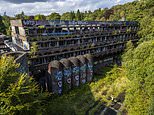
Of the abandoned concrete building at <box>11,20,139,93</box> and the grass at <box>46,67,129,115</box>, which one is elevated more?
the abandoned concrete building at <box>11,20,139,93</box>

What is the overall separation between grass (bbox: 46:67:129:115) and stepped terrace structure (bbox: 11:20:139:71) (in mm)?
10360

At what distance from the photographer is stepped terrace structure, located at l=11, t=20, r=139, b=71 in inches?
1921

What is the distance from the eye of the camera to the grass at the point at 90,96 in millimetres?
38781

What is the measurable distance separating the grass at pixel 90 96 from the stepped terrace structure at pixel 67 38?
408 inches

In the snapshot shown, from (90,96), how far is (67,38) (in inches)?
727

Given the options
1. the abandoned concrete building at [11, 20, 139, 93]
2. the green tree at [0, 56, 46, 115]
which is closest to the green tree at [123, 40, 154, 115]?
the green tree at [0, 56, 46, 115]

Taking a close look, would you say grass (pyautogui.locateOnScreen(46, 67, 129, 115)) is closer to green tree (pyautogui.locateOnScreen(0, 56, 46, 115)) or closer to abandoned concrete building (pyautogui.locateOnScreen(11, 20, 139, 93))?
abandoned concrete building (pyautogui.locateOnScreen(11, 20, 139, 93))

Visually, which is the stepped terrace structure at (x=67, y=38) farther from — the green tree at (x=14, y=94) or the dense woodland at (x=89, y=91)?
the green tree at (x=14, y=94)

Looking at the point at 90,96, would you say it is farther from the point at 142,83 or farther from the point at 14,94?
the point at 14,94

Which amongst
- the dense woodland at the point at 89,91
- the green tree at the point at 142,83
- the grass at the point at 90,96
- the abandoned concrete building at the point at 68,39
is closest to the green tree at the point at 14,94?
the dense woodland at the point at 89,91

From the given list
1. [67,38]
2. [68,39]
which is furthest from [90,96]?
[67,38]

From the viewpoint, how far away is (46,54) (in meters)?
50.8

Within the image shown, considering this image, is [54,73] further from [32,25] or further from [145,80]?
[145,80]

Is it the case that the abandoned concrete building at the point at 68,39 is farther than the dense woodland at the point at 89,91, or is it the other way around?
the abandoned concrete building at the point at 68,39
